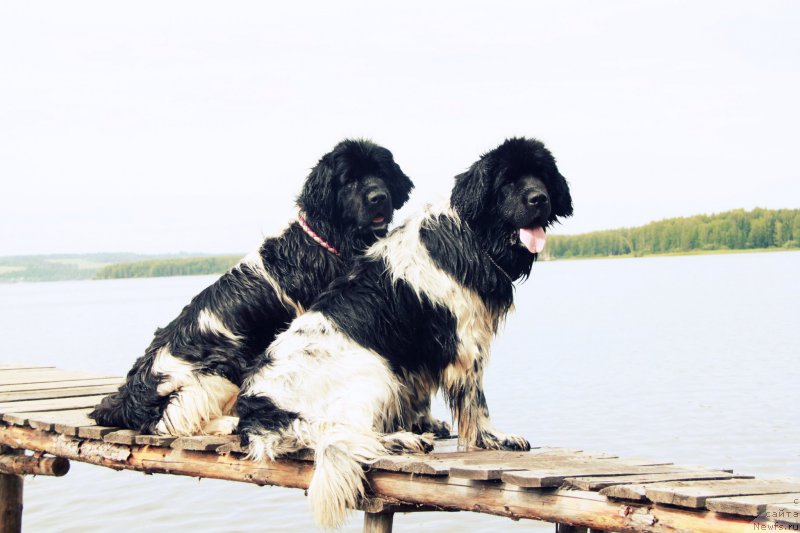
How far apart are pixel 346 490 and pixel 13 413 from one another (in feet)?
10.8

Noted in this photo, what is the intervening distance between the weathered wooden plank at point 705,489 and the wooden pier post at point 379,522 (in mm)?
1561

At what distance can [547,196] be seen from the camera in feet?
15.7

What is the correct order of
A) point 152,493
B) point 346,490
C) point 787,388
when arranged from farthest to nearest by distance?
1. point 787,388
2. point 152,493
3. point 346,490

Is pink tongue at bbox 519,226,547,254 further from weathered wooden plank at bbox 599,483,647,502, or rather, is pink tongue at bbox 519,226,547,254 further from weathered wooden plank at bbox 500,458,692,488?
weathered wooden plank at bbox 599,483,647,502

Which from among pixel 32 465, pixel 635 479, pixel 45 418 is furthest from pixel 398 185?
pixel 32 465

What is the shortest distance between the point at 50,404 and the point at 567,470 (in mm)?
4451

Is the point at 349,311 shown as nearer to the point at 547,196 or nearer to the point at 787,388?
the point at 547,196

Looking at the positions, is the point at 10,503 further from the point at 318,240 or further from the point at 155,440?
the point at 318,240

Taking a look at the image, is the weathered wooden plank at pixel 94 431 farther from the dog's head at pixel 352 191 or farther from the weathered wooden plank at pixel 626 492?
the weathered wooden plank at pixel 626 492

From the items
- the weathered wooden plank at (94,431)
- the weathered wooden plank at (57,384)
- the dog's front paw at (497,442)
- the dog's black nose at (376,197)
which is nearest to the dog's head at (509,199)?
the dog's black nose at (376,197)

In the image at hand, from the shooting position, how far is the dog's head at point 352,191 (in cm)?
561

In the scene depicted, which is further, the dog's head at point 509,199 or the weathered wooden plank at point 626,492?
the dog's head at point 509,199

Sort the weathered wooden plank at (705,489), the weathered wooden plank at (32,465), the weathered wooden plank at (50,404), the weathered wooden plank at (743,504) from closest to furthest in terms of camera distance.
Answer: the weathered wooden plank at (743,504) < the weathered wooden plank at (705,489) < the weathered wooden plank at (32,465) < the weathered wooden plank at (50,404)

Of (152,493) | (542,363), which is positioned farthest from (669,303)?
(152,493)
